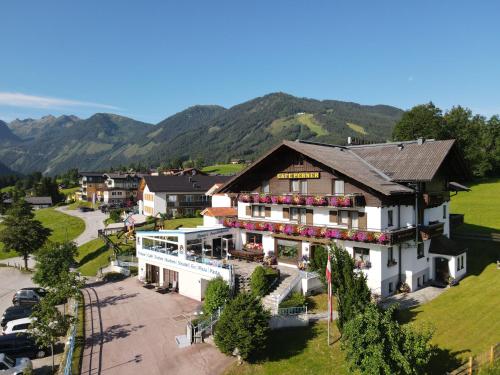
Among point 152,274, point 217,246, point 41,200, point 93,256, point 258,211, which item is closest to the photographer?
point 258,211

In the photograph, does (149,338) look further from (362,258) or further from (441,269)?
(441,269)

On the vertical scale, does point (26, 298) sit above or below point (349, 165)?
below

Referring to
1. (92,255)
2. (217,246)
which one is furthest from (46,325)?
(92,255)

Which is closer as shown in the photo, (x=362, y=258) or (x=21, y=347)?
(x=21, y=347)

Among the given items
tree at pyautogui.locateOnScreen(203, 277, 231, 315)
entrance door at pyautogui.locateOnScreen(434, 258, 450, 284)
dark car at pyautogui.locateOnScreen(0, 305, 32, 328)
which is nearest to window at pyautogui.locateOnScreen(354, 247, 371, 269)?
entrance door at pyautogui.locateOnScreen(434, 258, 450, 284)

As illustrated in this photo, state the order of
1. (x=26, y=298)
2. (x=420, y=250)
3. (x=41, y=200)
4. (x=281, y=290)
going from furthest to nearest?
(x=41, y=200) → (x=26, y=298) → (x=420, y=250) → (x=281, y=290)

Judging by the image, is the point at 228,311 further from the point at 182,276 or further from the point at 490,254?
the point at 490,254

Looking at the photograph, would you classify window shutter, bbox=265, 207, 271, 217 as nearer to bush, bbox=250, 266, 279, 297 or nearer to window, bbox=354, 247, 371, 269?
bush, bbox=250, 266, 279, 297
